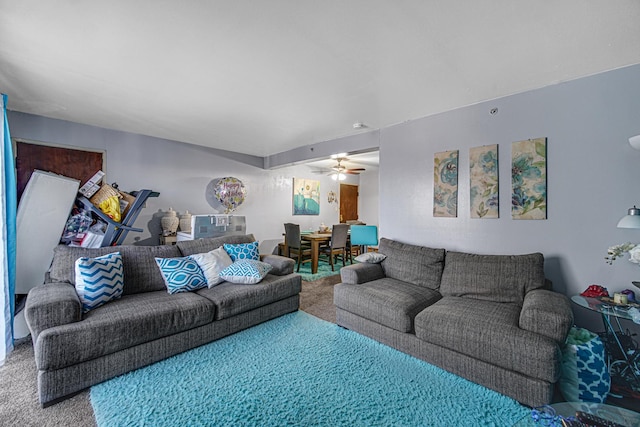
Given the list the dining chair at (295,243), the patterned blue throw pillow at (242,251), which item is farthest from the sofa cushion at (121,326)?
the dining chair at (295,243)

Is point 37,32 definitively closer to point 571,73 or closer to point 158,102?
point 158,102

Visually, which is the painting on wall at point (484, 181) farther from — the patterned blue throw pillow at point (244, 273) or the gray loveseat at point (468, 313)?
the patterned blue throw pillow at point (244, 273)

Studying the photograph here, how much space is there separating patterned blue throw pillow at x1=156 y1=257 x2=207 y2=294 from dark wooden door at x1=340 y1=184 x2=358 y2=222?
5.04 meters

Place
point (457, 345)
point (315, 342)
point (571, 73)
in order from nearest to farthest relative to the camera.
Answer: point (457, 345), point (571, 73), point (315, 342)

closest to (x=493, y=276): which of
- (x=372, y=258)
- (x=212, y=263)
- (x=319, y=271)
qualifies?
(x=372, y=258)

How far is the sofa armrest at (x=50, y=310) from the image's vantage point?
5.65 feet

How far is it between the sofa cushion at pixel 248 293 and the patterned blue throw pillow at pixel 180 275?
106 mm

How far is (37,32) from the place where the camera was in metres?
1.63

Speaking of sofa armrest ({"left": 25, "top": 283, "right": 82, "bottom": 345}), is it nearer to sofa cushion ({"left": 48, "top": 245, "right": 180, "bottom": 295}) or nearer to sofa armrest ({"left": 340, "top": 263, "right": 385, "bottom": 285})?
sofa cushion ({"left": 48, "top": 245, "right": 180, "bottom": 295})

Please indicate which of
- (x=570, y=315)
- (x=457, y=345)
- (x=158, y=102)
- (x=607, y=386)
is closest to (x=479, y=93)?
(x=570, y=315)

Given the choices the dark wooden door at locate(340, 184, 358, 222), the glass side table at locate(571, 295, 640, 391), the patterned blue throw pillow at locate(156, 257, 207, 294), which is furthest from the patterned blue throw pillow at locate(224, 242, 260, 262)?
the dark wooden door at locate(340, 184, 358, 222)

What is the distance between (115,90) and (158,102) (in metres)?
0.36

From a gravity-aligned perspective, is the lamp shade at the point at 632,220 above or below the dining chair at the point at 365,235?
above

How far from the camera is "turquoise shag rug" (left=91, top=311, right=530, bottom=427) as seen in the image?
155cm
